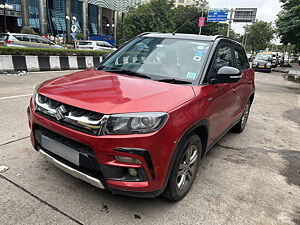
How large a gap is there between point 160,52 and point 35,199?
2.14 m

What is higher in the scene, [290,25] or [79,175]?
[290,25]

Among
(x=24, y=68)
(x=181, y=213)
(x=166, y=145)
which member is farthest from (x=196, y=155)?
(x=24, y=68)

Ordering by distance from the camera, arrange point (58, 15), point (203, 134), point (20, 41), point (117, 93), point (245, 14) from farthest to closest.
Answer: point (58, 15)
point (245, 14)
point (20, 41)
point (203, 134)
point (117, 93)

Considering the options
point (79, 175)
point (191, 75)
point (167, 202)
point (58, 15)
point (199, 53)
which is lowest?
point (167, 202)

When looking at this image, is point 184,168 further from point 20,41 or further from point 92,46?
point 92,46

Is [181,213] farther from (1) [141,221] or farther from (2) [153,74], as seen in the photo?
(2) [153,74]

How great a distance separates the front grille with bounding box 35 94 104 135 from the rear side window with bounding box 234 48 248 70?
9.02ft

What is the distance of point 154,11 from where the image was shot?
101 ft

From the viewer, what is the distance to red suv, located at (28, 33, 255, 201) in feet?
6.02

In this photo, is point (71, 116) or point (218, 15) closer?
point (71, 116)

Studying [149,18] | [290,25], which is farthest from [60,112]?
[149,18]

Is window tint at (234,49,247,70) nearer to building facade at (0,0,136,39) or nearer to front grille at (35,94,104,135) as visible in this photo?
front grille at (35,94,104,135)

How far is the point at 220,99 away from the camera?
2.88m

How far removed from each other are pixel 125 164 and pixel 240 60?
10.6ft
